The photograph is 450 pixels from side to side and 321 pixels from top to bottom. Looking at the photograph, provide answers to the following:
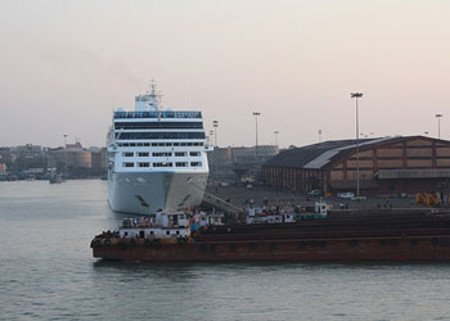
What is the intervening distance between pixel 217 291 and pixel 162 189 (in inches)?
1175

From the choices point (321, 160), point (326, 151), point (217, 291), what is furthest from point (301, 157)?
point (217, 291)

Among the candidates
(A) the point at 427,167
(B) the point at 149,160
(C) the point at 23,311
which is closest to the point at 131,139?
(B) the point at 149,160

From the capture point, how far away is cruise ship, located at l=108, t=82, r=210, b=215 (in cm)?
6874

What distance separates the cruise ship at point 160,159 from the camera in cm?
6874

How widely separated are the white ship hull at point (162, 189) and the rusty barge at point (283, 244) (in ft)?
62.5

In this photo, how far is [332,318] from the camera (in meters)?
33.6

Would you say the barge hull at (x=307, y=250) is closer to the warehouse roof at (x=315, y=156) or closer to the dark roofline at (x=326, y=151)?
the dark roofline at (x=326, y=151)

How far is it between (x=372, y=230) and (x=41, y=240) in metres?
24.1

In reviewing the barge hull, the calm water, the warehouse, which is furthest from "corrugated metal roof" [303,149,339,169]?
the calm water

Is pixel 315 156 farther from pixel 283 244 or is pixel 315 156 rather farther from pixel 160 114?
pixel 283 244

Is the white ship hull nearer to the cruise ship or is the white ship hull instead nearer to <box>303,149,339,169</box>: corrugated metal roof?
the cruise ship

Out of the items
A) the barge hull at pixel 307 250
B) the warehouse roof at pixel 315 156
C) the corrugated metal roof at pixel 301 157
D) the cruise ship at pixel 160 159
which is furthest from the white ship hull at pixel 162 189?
the corrugated metal roof at pixel 301 157

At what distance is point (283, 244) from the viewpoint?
47.0 m

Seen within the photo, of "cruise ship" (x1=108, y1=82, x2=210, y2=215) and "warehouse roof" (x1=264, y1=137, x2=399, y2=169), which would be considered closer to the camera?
"cruise ship" (x1=108, y1=82, x2=210, y2=215)
